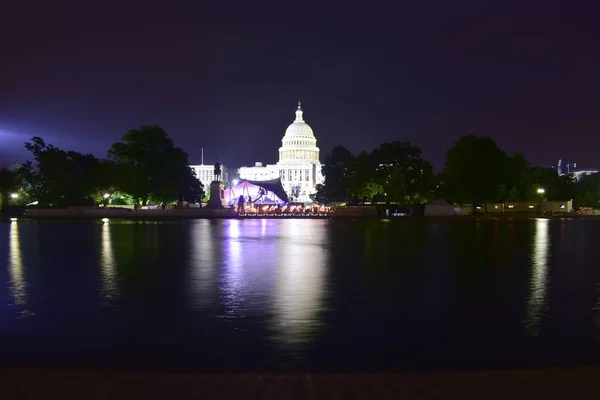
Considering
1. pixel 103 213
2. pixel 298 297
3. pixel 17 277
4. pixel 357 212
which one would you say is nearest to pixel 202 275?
pixel 298 297

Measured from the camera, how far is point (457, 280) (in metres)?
16.1

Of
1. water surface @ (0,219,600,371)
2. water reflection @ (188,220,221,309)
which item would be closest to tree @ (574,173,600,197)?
water surface @ (0,219,600,371)

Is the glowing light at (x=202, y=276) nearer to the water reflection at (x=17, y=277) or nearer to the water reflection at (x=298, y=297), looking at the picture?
the water reflection at (x=298, y=297)

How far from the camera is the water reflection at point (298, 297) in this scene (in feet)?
32.6

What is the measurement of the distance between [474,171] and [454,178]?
9.84 feet

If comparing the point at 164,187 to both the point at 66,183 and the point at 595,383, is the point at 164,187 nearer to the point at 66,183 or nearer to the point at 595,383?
the point at 66,183

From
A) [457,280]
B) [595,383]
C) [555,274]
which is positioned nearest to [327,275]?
[457,280]

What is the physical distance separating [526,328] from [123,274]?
1138 cm

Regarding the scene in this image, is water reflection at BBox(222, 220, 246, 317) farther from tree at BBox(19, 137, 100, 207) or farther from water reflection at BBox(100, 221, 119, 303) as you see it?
tree at BBox(19, 137, 100, 207)

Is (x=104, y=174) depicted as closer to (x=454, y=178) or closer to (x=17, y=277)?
(x=454, y=178)

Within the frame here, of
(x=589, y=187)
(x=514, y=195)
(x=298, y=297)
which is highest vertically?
(x=589, y=187)

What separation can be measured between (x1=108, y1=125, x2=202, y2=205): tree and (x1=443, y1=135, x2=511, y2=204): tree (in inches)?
1605

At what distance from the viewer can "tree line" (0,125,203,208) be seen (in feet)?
251

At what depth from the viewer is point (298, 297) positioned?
13172 millimetres
